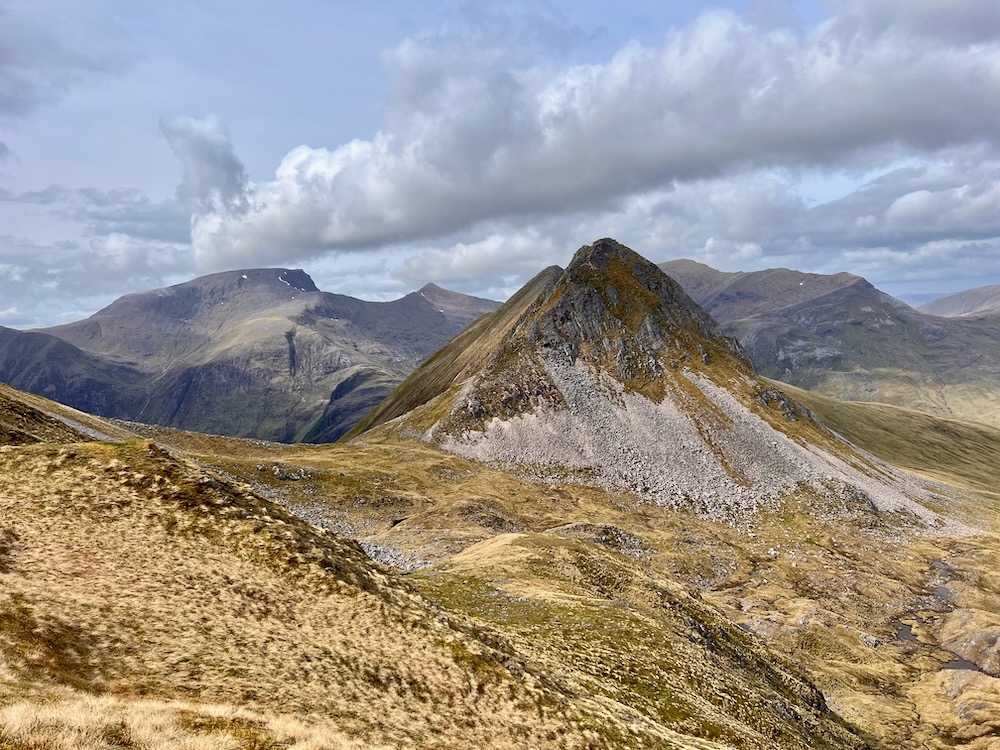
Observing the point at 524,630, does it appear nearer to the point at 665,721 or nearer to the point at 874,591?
the point at 665,721

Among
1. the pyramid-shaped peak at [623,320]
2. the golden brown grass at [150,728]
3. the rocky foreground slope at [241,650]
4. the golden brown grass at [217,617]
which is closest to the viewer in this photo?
the golden brown grass at [150,728]

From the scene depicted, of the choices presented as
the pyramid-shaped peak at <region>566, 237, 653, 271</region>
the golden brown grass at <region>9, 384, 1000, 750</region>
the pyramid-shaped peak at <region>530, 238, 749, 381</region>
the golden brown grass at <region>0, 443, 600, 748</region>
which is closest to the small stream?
the golden brown grass at <region>9, 384, 1000, 750</region>

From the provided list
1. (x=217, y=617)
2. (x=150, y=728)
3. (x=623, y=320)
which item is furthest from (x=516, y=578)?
(x=623, y=320)

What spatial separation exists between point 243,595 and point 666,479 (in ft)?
317

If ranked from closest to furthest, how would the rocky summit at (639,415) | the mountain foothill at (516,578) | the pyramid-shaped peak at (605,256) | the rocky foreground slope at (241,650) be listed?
the rocky foreground slope at (241,650) → the mountain foothill at (516,578) → the rocky summit at (639,415) → the pyramid-shaped peak at (605,256)

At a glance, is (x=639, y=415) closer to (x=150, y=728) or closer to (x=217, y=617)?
(x=217, y=617)

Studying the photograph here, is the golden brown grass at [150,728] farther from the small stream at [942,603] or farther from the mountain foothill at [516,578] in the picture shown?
the small stream at [942,603]

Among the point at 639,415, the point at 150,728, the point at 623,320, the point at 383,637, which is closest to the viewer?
the point at 150,728

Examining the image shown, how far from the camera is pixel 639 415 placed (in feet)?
404

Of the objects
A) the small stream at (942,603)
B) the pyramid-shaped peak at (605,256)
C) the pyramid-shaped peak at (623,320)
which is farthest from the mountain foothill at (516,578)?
the pyramid-shaped peak at (605,256)

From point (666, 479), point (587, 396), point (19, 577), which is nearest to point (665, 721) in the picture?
point (19, 577)

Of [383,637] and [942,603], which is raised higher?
[383,637]

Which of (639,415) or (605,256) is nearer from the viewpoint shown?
(639,415)

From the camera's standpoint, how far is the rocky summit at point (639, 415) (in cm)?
11044
